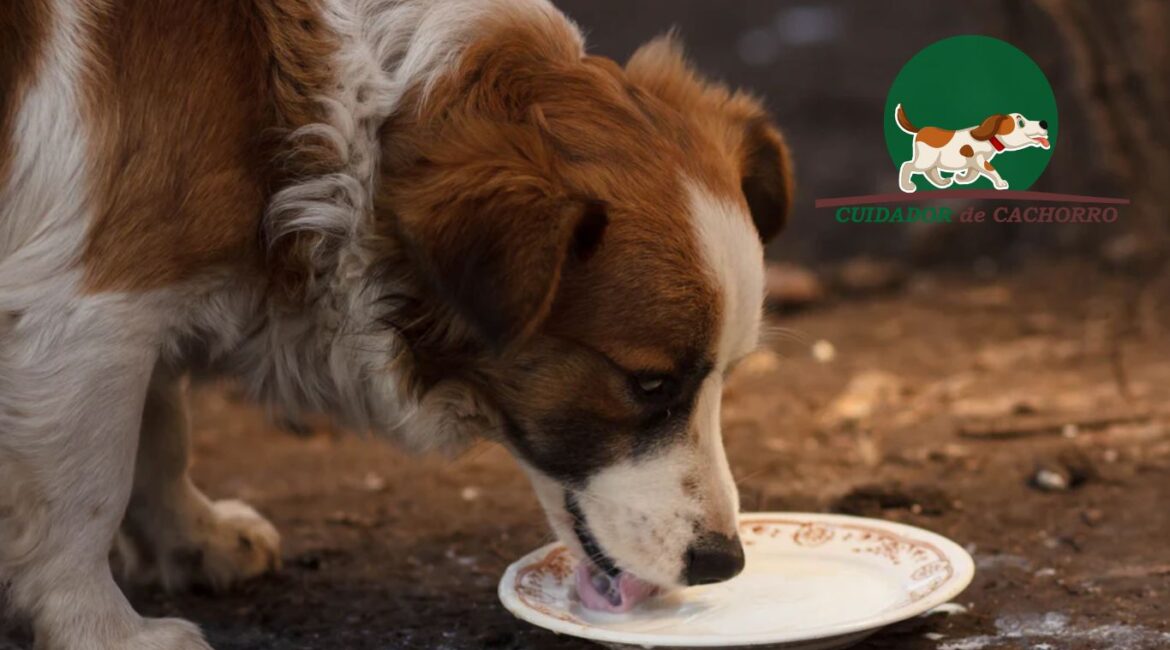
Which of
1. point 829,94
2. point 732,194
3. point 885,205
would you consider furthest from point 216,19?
point 829,94

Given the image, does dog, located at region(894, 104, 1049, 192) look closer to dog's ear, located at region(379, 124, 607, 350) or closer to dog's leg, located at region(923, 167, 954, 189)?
dog's leg, located at region(923, 167, 954, 189)

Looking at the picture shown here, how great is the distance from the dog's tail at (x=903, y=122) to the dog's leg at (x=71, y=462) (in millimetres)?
2395

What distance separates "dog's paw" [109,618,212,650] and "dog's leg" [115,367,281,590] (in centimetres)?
62

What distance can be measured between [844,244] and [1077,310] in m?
1.56

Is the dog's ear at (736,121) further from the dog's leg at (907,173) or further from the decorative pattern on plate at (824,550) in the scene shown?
the dog's leg at (907,173)

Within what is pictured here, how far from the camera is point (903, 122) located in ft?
14.7

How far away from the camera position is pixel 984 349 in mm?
5664

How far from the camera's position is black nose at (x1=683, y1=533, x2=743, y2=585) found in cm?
301

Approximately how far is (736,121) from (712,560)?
1057 mm

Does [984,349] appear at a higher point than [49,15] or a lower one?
lower

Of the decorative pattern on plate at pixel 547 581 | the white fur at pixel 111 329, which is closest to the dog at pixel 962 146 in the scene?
the white fur at pixel 111 329

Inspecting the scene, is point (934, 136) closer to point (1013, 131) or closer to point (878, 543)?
point (1013, 131)

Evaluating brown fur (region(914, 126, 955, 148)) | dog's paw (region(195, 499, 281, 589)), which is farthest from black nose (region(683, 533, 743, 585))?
brown fur (region(914, 126, 955, 148))

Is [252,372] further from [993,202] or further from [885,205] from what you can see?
[885,205]
